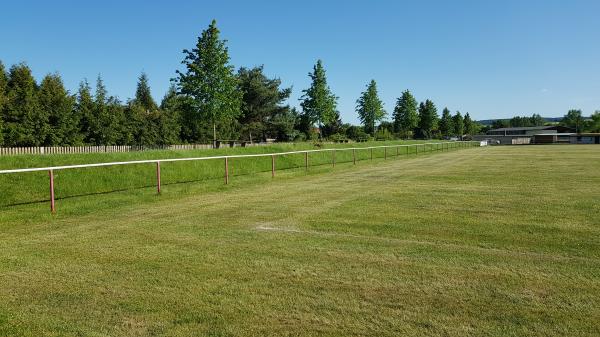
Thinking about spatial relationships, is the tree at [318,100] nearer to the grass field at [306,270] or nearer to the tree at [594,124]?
the grass field at [306,270]

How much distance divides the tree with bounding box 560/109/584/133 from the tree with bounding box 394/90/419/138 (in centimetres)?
9482

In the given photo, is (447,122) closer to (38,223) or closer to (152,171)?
(152,171)

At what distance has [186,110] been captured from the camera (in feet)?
152

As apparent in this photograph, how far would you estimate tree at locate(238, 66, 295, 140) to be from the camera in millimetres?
69812

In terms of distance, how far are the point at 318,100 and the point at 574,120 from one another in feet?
465

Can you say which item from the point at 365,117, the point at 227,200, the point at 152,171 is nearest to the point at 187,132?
the point at 365,117

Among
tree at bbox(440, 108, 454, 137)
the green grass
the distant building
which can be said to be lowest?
the green grass

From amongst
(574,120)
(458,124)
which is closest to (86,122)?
(458,124)

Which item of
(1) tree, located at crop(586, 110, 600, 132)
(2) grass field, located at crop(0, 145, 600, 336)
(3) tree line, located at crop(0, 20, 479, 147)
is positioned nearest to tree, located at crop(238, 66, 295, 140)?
(3) tree line, located at crop(0, 20, 479, 147)

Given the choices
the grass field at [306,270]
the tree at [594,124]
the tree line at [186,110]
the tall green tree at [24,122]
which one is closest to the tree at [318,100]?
the tree line at [186,110]

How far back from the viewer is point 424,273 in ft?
17.4

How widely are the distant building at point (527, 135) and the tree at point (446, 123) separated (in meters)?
12.2

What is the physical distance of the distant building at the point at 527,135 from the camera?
124438mm

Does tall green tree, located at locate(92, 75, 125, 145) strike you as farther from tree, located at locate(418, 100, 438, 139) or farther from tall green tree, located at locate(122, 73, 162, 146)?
tree, located at locate(418, 100, 438, 139)
